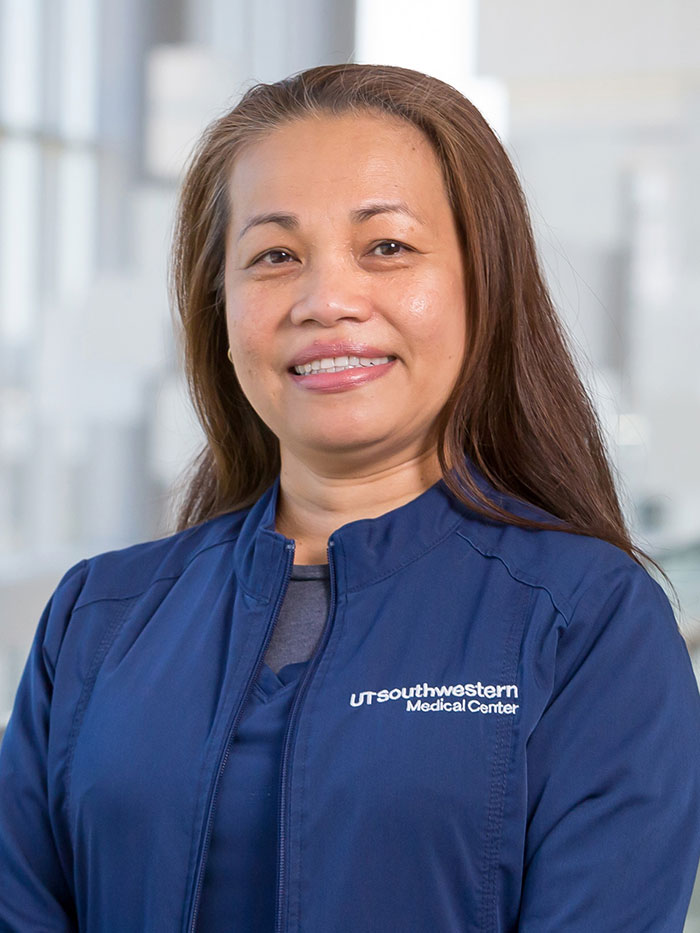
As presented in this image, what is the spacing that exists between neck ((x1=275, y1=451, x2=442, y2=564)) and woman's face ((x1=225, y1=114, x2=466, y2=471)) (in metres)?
0.03

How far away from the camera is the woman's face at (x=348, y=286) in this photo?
51.4 inches

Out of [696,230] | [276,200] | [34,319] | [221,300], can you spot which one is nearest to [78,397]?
[34,319]

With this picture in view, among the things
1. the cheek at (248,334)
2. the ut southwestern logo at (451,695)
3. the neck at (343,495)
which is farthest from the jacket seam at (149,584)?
the ut southwestern logo at (451,695)

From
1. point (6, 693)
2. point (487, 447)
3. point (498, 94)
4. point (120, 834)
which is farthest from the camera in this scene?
point (498, 94)

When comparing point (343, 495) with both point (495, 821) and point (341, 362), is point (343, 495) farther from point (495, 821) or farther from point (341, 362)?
point (495, 821)

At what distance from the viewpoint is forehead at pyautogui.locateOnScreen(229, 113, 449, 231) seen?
51.8 inches

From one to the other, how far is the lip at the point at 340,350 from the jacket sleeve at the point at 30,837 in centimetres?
50

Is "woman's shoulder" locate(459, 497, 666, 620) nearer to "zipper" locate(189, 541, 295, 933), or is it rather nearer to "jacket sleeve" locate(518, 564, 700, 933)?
"jacket sleeve" locate(518, 564, 700, 933)

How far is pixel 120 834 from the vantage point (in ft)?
4.18

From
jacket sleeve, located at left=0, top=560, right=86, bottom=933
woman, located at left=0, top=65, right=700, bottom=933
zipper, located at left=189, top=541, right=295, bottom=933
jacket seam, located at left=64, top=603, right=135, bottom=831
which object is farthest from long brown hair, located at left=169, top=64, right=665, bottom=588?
jacket sleeve, located at left=0, top=560, right=86, bottom=933

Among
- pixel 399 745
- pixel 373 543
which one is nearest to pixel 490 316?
pixel 373 543

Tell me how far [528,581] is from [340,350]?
0.30 metres

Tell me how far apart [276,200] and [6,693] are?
1570 mm

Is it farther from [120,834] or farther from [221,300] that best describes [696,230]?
[120,834]
